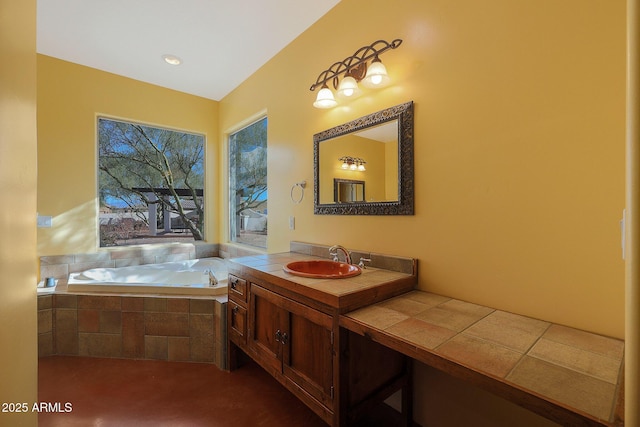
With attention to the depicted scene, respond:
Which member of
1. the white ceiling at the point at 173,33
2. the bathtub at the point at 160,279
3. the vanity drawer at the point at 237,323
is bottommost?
the vanity drawer at the point at 237,323

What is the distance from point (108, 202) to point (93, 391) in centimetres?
200

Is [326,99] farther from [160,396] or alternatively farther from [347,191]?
[160,396]

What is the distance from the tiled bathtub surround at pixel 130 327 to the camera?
2.22 m

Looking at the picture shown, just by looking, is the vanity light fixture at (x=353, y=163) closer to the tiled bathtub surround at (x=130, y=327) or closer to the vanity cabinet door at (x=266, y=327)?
the vanity cabinet door at (x=266, y=327)

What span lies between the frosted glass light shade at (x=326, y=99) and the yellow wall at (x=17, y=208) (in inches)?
56.6

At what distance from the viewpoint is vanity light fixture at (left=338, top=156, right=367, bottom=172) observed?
189cm

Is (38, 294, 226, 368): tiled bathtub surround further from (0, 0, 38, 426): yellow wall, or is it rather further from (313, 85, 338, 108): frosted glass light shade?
(313, 85, 338, 108): frosted glass light shade

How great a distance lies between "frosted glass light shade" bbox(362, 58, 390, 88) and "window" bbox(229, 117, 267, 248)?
1602 millimetres

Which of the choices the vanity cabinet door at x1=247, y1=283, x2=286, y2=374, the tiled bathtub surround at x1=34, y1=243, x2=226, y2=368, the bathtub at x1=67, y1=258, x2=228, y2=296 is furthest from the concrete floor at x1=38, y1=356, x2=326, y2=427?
the bathtub at x1=67, y1=258, x2=228, y2=296

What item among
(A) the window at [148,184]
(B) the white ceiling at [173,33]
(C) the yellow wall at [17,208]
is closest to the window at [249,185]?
(A) the window at [148,184]

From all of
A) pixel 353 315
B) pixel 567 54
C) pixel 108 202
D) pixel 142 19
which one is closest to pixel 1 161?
pixel 353 315

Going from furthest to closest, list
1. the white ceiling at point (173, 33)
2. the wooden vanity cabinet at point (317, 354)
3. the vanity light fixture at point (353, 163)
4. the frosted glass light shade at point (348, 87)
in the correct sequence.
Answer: the white ceiling at point (173, 33) < the vanity light fixture at point (353, 163) < the frosted glass light shade at point (348, 87) < the wooden vanity cabinet at point (317, 354)

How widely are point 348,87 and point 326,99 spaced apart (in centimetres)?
22

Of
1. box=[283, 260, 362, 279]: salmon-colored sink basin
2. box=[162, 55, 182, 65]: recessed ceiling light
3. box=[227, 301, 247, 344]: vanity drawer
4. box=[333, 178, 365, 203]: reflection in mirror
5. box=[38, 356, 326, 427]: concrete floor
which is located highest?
box=[162, 55, 182, 65]: recessed ceiling light
